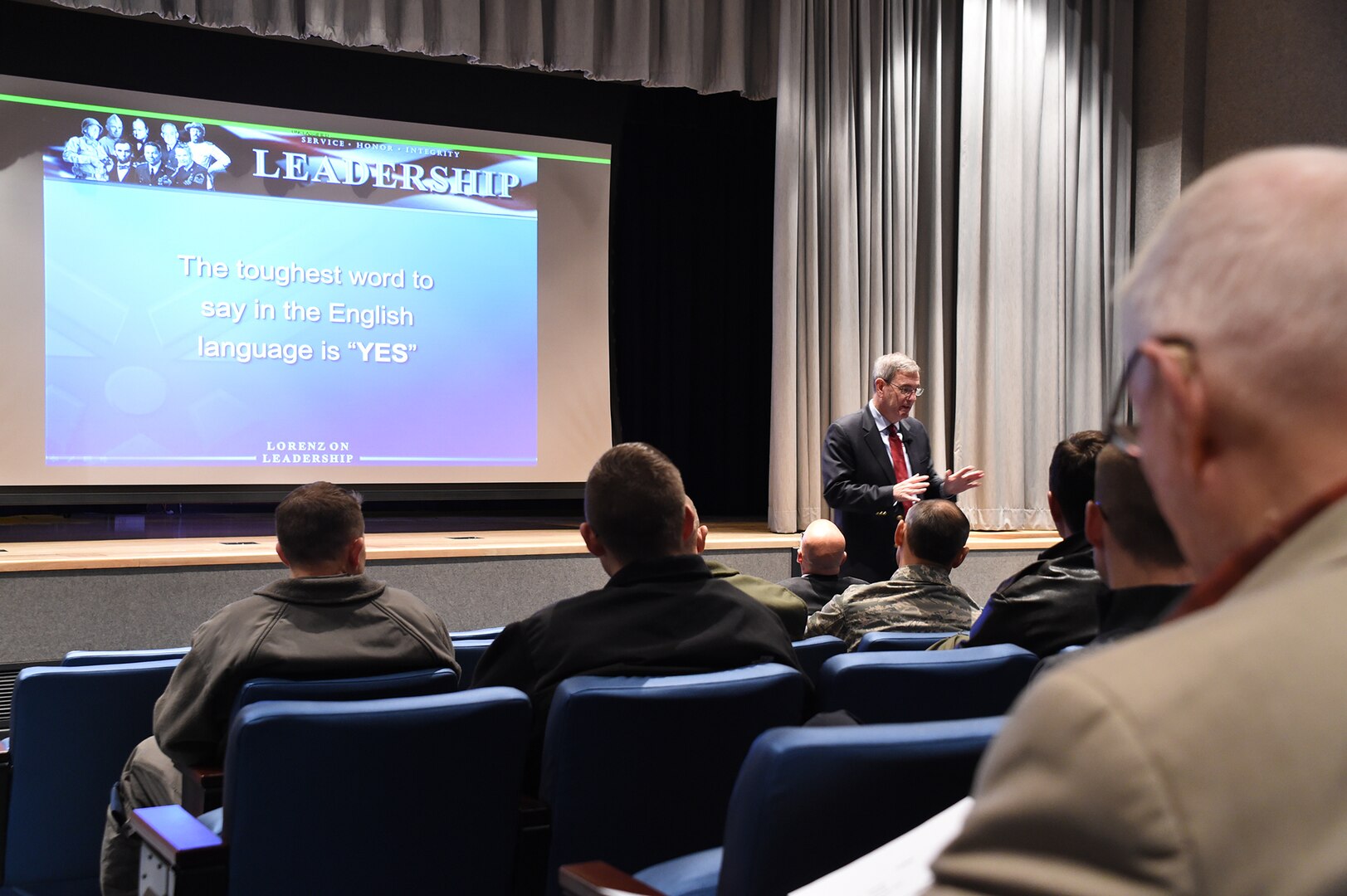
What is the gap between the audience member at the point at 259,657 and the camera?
79.7 inches

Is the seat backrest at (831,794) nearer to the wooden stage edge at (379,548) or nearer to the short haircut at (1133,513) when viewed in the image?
the short haircut at (1133,513)

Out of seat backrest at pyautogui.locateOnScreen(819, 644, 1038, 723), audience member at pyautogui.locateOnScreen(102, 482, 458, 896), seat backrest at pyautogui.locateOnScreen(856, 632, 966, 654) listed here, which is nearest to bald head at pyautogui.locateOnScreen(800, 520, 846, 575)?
seat backrest at pyautogui.locateOnScreen(856, 632, 966, 654)

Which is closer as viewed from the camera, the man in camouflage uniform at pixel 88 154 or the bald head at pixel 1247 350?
the bald head at pixel 1247 350

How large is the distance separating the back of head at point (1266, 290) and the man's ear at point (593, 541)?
5.19ft

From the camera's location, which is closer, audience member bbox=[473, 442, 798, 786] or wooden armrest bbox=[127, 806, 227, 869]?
wooden armrest bbox=[127, 806, 227, 869]

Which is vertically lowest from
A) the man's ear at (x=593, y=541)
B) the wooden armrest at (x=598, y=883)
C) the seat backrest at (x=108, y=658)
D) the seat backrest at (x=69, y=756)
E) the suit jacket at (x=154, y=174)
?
the seat backrest at (x=69, y=756)

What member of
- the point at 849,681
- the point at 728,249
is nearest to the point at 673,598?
the point at 849,681

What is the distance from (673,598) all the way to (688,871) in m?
0.49

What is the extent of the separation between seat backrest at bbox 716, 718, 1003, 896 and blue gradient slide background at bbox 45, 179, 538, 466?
15.3ft

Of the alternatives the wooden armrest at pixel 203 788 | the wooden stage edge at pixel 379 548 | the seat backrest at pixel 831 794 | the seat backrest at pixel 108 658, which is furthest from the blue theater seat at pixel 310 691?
the wooden stage edge at pixel 379 548

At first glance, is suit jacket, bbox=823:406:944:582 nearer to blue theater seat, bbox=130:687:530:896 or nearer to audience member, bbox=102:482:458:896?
audience member, bbox=102:482:458:896

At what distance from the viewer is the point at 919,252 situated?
655 centimetres

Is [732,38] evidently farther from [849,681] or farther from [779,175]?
[849,681]

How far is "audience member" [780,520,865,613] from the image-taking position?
3287mm
